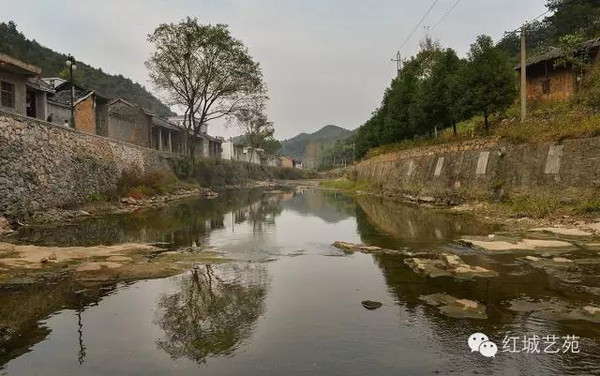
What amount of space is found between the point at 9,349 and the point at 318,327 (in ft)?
15.0

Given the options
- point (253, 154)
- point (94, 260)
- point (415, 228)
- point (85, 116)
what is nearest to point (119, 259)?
point (94, 260)

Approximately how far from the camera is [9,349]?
6.41 m

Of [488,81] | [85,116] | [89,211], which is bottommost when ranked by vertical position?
[89,211]

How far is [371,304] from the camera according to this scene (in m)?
8.39

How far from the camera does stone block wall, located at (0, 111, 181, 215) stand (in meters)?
20.2

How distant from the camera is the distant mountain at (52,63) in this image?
229 ft

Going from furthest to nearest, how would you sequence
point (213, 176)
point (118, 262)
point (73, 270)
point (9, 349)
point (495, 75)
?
1. point (213, 176)
2. point (495, 75)
3. point (118, 262)
4. point (73, 270)
5. point (9, 349)

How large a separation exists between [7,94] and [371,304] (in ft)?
98.7

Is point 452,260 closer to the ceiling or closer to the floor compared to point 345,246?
closer to the ceiling

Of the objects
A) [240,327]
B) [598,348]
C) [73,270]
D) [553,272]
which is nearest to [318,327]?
[240,327]

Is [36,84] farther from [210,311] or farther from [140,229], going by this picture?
[210,311]

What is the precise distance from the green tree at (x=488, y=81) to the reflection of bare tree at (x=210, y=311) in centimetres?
2155

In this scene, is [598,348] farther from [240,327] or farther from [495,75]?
[495,75]

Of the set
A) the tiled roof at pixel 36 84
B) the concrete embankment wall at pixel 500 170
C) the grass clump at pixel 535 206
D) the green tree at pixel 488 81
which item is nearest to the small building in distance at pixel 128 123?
the tiled roof at pixel 36 84
